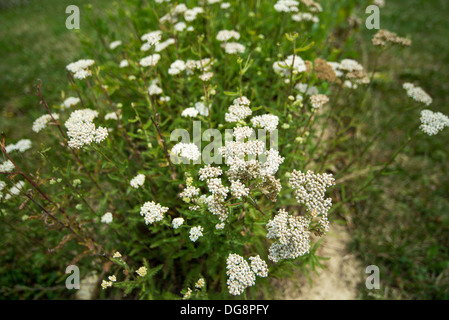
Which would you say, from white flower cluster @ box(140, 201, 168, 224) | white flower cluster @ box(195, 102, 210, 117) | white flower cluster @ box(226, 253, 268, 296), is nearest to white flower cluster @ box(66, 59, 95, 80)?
white flower cluster @ box(195, 102, 210, 117)

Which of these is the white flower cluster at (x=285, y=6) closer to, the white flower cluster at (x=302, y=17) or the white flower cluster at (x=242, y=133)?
the white flower cluster at (x=302, y=17)

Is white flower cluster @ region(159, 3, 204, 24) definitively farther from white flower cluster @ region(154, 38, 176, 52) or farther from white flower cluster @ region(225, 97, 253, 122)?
white flower cluster @ region(225, 97, 253, 122)

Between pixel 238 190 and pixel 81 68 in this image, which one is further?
pixel 81 68

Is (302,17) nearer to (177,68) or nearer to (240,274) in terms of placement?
(177,68)

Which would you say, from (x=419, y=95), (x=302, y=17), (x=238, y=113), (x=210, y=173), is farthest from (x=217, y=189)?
(x=302, y=17)

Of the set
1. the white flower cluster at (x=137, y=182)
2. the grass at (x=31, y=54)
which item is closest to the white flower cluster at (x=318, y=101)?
the white flower cluster at (x=137, y=182)
